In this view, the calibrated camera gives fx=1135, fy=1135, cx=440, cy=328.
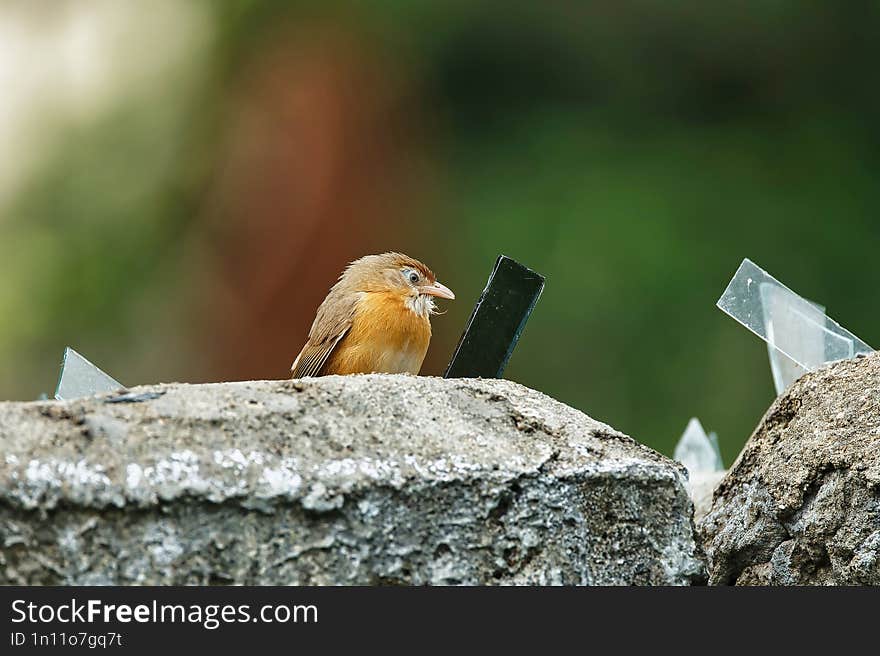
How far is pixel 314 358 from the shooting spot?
2.23 metres

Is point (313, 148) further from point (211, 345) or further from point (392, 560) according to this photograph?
point (392, 560)

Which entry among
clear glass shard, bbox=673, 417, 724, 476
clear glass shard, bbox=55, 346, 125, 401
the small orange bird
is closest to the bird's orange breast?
the small orange bird

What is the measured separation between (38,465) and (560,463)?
1.62 feet

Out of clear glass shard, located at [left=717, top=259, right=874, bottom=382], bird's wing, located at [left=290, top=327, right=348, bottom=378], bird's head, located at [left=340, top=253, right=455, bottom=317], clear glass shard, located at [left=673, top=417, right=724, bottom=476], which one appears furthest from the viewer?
clear glass shard, located at [left=673, top=417, right=724, bottom=476]

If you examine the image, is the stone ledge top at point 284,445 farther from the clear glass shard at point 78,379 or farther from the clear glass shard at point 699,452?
the clear glass shard at point 699,452

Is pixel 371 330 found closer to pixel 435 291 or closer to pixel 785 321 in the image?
pixel 435 291

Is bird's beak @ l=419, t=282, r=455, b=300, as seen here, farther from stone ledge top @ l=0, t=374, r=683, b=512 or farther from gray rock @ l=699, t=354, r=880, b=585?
stone ledge top @ l=0, t=374, r=683, b=512

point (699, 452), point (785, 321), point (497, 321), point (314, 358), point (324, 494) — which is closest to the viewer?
point (324, 494)

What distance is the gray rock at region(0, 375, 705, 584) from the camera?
0.99 m

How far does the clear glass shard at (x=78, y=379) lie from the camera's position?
143 cm

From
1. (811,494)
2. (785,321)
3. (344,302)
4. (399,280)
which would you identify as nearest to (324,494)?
(811,494)

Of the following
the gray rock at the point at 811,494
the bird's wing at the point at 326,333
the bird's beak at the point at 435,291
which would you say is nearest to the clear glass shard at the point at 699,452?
the bird's beak at the point at 435,291

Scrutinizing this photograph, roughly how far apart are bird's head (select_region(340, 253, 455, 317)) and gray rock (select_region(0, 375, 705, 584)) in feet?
3.82

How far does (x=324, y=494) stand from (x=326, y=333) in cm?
124
